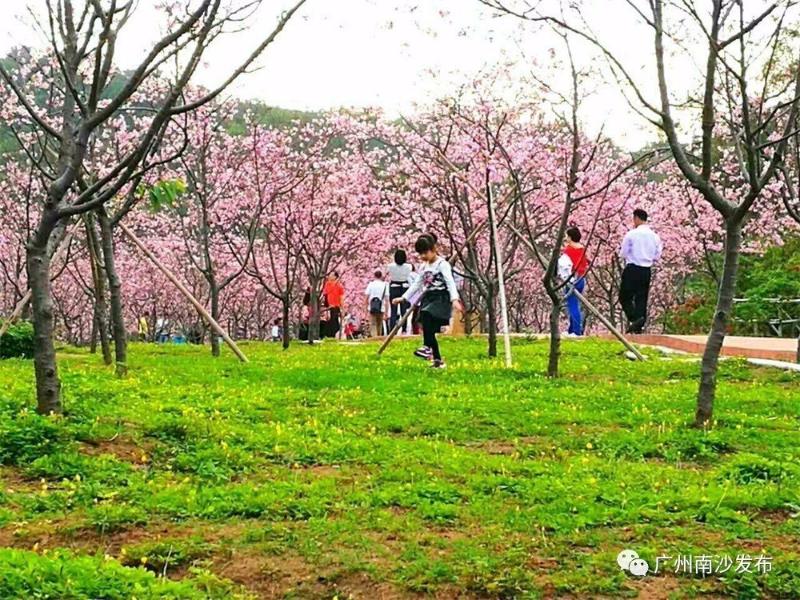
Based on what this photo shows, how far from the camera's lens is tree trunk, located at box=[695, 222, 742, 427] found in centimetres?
767

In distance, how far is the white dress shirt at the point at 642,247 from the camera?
50.1ft

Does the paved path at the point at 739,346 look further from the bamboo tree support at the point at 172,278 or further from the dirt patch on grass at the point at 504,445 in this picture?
the bamboo tree support at the point at 172,278

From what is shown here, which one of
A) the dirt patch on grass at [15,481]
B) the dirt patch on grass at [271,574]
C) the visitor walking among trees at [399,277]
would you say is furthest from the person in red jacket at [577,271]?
the dirt patch on grass at [271,574]

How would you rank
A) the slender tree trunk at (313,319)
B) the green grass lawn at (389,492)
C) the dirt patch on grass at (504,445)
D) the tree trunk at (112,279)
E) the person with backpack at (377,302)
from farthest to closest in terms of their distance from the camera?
the person with backpack at (377,302) → the slender tree trunk at (313,319) → the tree trunk at (112,279) → the dirt patch on grass at (504,445) → the green grass lawn at (389,492)

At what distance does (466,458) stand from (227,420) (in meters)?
2.54

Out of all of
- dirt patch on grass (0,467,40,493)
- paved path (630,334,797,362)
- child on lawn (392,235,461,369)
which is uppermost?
child on lawn (392,235,461,369)

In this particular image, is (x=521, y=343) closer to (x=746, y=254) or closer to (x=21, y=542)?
(x=746, y=254)

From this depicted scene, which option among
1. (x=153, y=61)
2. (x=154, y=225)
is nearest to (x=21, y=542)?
(x=153, y=61)

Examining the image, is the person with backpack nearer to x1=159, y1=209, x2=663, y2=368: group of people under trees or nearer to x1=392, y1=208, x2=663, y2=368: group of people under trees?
x1=159, y1=209, x2=663, y2=368: group of people under trees

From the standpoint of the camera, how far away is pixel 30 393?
923cm

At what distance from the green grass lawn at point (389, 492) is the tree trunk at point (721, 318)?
1.04ft

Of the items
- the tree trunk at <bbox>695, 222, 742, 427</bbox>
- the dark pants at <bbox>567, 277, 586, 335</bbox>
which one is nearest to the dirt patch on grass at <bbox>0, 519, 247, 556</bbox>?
the tree trunk at <bbox>695, 222, 742, 427</bbox>

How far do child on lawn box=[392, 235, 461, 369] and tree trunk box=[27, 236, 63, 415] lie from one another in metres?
6.37

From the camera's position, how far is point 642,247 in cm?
1529
